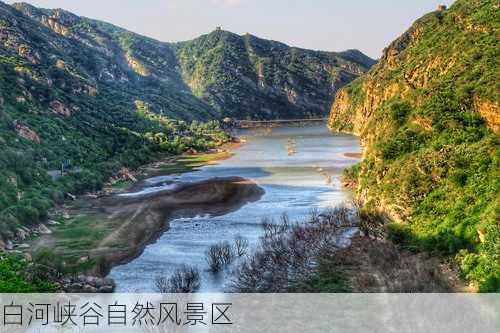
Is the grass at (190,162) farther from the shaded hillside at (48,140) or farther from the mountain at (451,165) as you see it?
the mountain at (451,165)

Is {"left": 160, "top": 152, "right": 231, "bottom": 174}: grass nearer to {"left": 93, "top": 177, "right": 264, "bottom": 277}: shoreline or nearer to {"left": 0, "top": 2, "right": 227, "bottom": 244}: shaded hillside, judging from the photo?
{"left": 0, "top": 2, "right": 227, "bottom": 244}: shaded hillside

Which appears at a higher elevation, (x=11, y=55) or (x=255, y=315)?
(x=11, y=55)

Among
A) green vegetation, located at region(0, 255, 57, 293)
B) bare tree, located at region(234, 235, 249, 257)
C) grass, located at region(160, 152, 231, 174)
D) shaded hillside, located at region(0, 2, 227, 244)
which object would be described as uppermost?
shaded hillside, located at region(0, 2, 227, 244)

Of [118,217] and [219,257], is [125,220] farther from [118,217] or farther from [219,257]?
[219,257]

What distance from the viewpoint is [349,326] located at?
42.8 metres

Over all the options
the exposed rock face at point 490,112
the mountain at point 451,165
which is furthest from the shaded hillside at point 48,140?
the exposed rock face at point 490,112

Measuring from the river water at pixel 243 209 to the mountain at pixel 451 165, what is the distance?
13759 mm

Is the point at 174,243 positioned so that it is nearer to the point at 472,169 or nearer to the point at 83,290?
the point at 83,290

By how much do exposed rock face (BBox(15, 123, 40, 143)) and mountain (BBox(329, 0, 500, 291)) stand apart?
228 feet

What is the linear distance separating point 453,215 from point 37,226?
5308cm

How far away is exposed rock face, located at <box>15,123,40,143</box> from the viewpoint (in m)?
119

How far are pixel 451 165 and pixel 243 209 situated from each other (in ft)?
119

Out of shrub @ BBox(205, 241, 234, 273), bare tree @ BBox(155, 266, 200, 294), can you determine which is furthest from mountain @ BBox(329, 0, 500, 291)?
bare tree @ BBox(155, 266, 200, 294)

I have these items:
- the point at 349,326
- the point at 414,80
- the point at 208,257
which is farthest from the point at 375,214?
the point at 414,80
